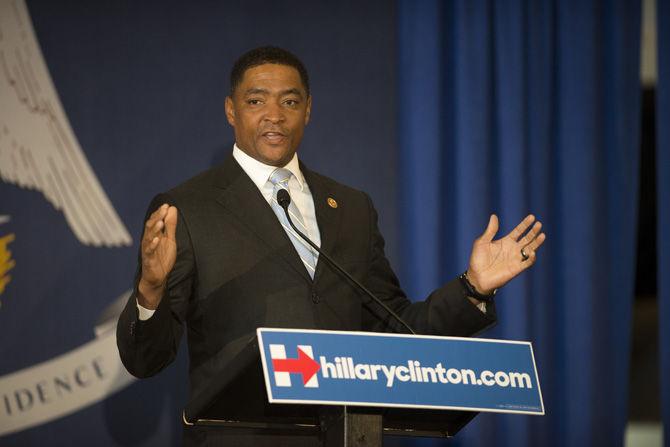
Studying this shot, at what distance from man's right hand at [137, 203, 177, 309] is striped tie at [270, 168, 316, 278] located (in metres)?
0.55

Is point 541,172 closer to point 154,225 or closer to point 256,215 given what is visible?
point 256,215

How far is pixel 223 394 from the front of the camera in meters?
1.73

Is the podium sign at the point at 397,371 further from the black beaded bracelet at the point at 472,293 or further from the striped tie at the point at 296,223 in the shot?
the striped tie at the point at 296,223

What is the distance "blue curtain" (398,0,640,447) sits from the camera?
3992 millimetres

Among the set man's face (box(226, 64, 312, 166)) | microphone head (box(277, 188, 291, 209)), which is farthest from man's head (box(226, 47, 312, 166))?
microphone head (box(277, 188, 291, 209))

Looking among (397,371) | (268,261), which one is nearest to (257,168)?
(268,261)

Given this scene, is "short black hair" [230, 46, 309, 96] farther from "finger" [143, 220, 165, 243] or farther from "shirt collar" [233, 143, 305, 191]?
"finger" [143, 220, 165, 243]

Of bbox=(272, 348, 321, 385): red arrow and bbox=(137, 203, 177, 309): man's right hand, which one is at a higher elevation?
bbox=(137, 203, 177, 309): man's right hand

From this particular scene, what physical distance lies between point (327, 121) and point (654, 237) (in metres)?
1.66

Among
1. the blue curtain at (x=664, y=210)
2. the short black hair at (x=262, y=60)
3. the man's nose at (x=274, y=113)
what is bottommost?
the blue curtain at (x=664, y=210)

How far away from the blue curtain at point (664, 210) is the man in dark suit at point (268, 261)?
1741 millimetres

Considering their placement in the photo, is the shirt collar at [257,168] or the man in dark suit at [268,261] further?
the shirt collar at [257,168]

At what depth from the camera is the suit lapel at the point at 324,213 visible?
261 centimetres

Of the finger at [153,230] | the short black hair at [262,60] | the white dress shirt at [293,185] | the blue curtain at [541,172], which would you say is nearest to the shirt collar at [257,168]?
the white dress shirt at [293,185]
